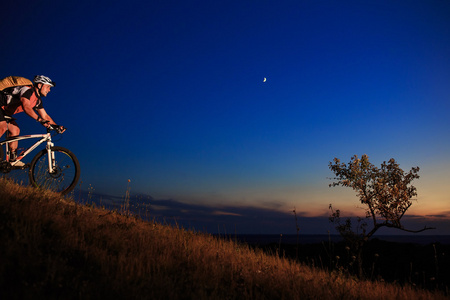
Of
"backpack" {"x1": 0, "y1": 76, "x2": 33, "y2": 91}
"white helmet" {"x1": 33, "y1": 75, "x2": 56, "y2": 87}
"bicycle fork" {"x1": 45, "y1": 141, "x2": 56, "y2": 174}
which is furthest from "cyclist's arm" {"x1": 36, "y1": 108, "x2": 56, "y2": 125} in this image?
"backpack" {"x1": 0, "y1": 76, "x2": 33, "y2": 91}

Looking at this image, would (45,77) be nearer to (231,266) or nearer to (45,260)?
(45,260)

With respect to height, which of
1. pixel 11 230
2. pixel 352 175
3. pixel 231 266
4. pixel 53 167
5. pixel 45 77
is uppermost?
pixel 45 77

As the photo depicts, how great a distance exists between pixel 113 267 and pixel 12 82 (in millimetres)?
7754

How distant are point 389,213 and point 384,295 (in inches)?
496

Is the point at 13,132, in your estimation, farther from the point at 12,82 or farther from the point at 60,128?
the point at 12,82

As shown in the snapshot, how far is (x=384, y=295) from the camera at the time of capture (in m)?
6.83

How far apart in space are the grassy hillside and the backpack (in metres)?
3.56

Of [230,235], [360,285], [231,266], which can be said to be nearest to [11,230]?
[231,266]

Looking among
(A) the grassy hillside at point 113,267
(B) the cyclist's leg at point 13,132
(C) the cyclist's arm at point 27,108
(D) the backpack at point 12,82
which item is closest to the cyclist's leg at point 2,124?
(B) the cyclist's leg at point 13,132

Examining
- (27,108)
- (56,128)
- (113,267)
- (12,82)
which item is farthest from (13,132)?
(113,267)

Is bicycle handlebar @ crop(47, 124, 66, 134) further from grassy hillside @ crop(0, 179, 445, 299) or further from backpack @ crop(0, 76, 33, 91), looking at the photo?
grassy hillside @ crop(0, 179, 445, 299)

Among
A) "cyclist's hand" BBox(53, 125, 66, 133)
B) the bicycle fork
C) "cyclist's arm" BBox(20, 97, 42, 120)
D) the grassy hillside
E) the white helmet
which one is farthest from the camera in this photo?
"cyclist's hand" BBox(53, 125, 66, 133)

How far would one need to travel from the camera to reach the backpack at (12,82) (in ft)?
29.3

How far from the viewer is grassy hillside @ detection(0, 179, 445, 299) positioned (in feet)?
13.7
